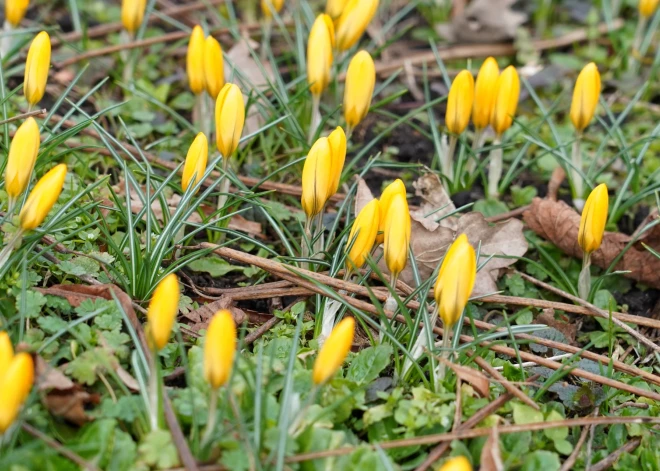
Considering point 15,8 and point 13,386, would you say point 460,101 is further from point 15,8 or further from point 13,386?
point 13,386

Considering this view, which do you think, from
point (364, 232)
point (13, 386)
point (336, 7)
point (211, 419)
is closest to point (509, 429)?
point (364, 232)

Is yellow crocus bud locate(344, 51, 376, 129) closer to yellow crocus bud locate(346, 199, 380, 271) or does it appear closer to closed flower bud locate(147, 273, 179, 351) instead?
yellow crocus bud locate(346, 199, 380, 271)

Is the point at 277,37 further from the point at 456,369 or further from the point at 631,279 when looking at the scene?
the point at 456,369

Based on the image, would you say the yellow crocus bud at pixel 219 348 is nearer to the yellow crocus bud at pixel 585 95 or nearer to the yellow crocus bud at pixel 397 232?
the yellow crocus bud at pixel 397 232

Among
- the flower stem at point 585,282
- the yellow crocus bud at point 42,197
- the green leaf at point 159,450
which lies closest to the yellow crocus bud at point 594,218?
the flower stem at point 585,282

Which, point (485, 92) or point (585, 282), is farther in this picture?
point (485, 92)
